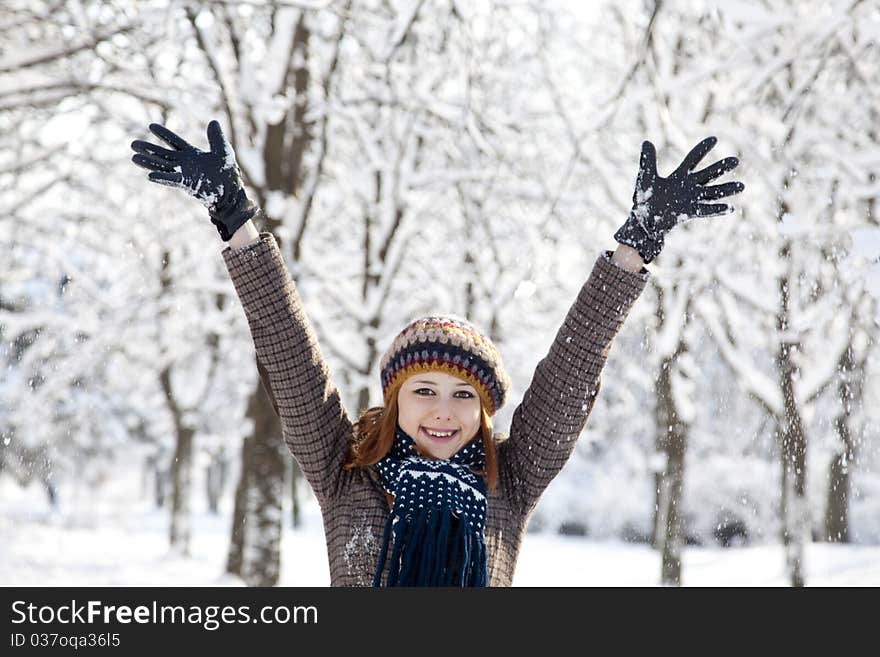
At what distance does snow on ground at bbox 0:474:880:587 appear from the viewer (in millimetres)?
9117

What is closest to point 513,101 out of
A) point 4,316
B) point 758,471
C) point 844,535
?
point 4,316

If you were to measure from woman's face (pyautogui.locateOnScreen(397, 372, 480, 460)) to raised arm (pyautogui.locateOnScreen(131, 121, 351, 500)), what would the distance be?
9.0 inches

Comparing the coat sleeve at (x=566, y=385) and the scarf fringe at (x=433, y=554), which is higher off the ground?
the coat sleeve at (x=566, y=385)

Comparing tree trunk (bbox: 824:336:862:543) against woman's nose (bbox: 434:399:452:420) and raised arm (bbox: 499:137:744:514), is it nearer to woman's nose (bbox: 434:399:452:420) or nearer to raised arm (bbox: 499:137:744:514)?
raised arm (bbox: 499:137:744:514)

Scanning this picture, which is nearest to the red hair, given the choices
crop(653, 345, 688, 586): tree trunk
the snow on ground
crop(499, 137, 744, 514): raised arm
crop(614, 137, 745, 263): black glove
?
crop(499, 137, 744, 514): raised arm

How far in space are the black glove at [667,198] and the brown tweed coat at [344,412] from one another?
83 mm

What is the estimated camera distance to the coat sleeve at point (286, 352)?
2.28 meters

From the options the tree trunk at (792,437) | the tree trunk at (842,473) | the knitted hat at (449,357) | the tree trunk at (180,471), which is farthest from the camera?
the tree trunk at (180,471)

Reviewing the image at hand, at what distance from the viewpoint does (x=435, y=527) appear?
7.25ft

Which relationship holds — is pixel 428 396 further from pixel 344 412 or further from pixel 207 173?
pixel 207 173

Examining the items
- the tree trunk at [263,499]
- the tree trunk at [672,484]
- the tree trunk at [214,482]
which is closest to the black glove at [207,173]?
the tree trunk at [263,499]

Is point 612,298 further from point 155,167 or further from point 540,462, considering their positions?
point 155,167

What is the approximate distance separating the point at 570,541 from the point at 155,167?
17634mm

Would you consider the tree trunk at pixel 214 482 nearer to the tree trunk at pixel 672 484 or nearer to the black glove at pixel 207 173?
the tree trunk at pixel 672 484
